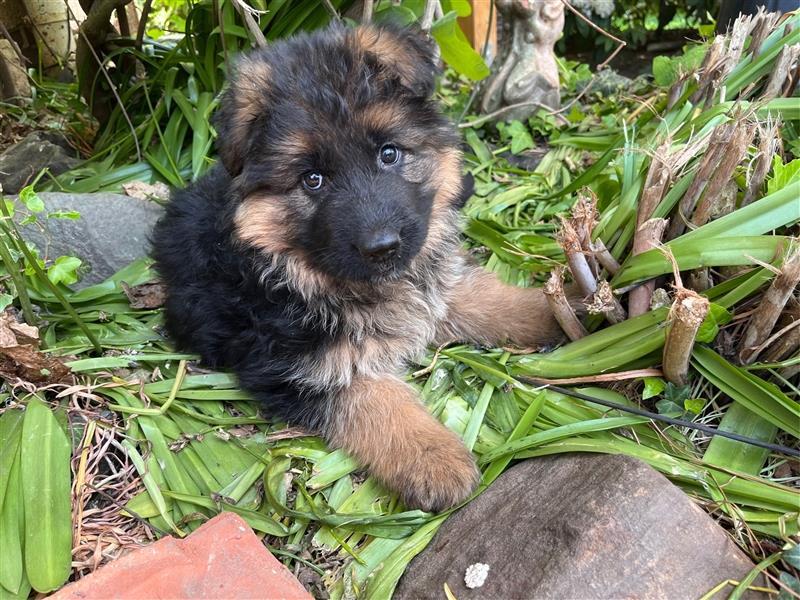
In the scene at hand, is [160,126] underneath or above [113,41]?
underneath

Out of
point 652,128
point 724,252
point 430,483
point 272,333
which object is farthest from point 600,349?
point 652,128

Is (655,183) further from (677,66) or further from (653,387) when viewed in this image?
(677,66)

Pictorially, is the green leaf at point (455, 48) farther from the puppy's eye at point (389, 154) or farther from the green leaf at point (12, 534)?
the green leaf at point (12, 534)

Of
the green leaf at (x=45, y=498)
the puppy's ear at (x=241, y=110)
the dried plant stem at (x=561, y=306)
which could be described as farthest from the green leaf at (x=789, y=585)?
the puppy's ear at (x=241, y=110)

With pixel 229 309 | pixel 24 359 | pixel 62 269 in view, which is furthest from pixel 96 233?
pixel 229 309

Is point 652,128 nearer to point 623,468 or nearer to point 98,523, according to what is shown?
point 623,468
